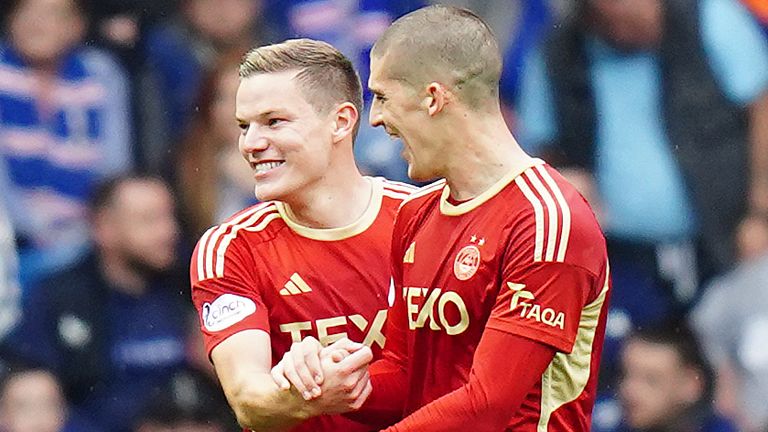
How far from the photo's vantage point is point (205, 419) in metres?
6.61

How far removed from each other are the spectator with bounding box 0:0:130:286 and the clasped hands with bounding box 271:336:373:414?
2741 millimetres

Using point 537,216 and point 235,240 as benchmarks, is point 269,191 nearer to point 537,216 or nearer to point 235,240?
point 235,240

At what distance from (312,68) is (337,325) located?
2.35 ft

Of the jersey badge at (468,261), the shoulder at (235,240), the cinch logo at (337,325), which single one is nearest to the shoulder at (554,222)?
the jersey badge at (468,261)

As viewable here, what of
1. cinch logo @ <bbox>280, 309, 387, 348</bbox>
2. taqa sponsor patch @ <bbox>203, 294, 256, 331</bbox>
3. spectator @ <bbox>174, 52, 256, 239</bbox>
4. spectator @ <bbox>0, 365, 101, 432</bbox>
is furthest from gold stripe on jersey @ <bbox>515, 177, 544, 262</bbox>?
spectator @ <bbox>0, 365, 101, 432</bbox>

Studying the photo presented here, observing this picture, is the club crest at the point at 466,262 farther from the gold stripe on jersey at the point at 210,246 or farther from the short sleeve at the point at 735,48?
the short sleeve at the point at 735,48

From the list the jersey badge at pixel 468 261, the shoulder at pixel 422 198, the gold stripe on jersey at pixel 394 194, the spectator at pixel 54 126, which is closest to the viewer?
the jersey badge at pixel 468 261

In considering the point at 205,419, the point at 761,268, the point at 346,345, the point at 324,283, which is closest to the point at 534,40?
the point at 761,268

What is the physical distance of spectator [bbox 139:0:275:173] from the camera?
6.50 metres

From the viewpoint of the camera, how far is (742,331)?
21.8ft

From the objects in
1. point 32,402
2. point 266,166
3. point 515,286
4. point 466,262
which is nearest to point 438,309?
point 466,262

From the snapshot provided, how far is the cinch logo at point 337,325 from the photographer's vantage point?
14.3 ft

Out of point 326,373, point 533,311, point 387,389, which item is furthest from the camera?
point 387,389

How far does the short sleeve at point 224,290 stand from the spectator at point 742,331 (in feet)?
9.44
